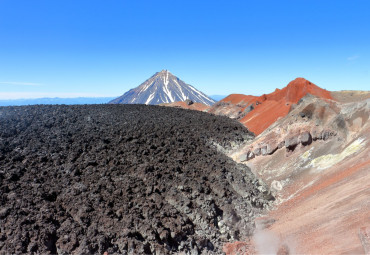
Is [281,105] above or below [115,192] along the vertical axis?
above

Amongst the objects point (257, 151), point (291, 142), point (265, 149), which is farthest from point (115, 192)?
point (291, 142)

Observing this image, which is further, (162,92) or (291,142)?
(162,92)

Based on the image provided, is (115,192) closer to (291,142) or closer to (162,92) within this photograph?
(291,142)

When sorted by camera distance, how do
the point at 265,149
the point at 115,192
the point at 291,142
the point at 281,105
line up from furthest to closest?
the point at 281,105 → the point at 265,149 → the point at 291,142 → the point at 115,192

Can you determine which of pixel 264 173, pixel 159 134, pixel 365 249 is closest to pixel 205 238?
pixel 365 249

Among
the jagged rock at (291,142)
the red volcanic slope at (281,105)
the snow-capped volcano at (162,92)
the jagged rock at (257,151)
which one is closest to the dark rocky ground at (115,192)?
the jagged rock at (257,151)

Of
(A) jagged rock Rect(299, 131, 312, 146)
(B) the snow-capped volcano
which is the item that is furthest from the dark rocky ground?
(B) the snow-capped volcano
